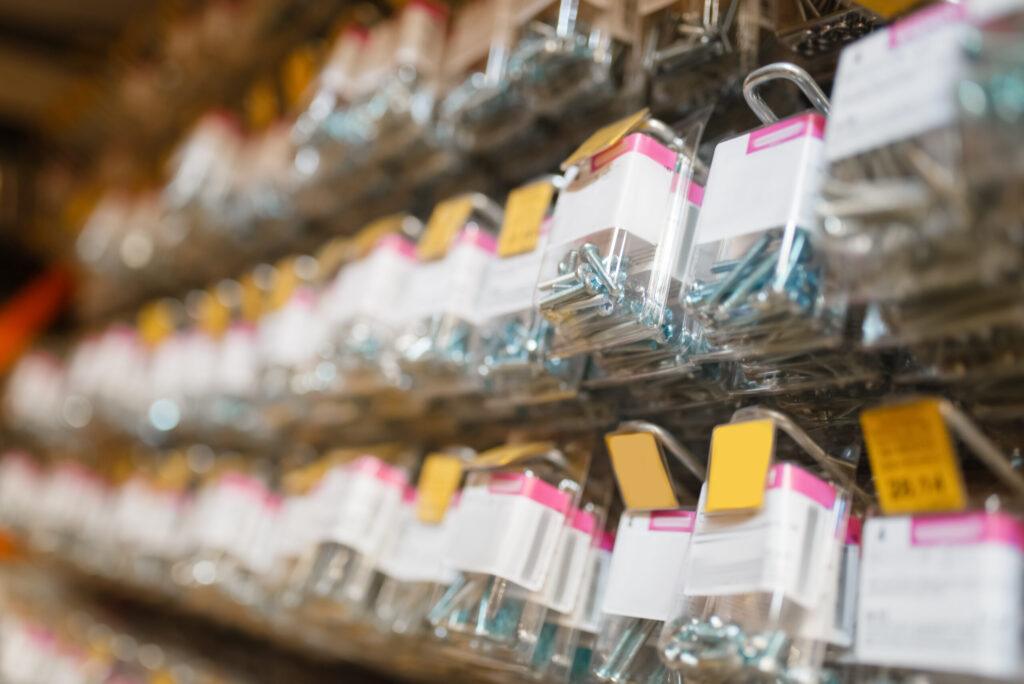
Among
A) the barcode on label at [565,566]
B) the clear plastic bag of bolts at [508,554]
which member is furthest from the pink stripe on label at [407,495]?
the barcode on label at [565,566]

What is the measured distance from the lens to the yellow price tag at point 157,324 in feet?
6.91

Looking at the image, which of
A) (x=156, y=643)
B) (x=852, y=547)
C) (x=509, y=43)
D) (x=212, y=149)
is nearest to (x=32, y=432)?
(x=156, y=643)

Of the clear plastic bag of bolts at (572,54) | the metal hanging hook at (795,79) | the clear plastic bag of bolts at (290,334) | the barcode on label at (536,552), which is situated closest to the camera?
the metal hanging hook at (795,79)

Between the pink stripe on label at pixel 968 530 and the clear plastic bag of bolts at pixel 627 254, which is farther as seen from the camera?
the clear plastic bag of bolts at pixel 627 254

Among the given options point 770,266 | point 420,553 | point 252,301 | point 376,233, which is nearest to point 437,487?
point 420,553

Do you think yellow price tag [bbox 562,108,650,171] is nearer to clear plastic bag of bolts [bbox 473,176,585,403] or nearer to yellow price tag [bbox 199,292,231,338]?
clear plastic bag of bolts [bbox 473,176,585,403]

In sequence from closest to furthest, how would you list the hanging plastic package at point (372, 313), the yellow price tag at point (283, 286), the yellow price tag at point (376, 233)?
1. the hanging plastic package at point (372, 313)
2. the yellow price tag at point (376, 233)
3. the yellow price tag at point (283, 286)

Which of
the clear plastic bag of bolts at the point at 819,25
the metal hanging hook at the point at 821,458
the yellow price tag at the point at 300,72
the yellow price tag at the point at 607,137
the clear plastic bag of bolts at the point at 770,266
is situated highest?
the yellow price tag at the point at 300,72

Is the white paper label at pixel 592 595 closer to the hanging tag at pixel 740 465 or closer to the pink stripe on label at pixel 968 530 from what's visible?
the hanging tag at pixel 740 465

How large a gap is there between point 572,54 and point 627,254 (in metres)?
Result: 0.30

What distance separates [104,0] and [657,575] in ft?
8.93

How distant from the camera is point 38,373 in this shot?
105 inches

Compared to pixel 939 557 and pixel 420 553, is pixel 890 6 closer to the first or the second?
pixel 939 557

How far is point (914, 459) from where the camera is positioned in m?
0.59
